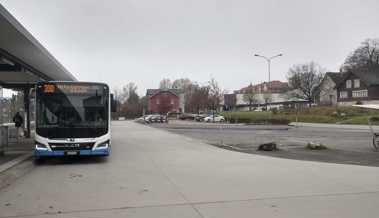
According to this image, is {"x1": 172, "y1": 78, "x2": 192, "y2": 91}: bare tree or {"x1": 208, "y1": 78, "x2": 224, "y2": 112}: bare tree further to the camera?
{"x1": 172, "y1": 78, "x2": 192, "y2": 91}: bare tree

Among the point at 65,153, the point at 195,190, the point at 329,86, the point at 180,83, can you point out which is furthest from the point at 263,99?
the point at 195,190

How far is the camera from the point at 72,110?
15188mm

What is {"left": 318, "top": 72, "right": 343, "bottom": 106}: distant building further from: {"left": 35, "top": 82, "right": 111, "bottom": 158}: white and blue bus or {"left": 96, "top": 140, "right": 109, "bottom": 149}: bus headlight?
{"left": 96, "top": 140, "right": 109, "bottom": 149}: bus headlight

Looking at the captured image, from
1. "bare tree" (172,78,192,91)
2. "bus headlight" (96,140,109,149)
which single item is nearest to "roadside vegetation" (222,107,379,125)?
"bus headlight" (96,140,109,149)

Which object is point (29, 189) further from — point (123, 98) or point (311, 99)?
point (123, 98)

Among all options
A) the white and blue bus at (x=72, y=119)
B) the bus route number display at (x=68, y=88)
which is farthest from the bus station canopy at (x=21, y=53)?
the white and blue bus at (x=72, y=119)

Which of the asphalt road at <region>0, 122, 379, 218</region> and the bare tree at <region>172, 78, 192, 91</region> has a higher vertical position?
the bare tree at <region>172, 78, 192, 91</region>

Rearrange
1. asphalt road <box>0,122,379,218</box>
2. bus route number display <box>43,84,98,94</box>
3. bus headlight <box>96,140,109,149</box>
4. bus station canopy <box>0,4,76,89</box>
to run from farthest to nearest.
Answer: bus route number display <box>43,84,98,94</box>
bus headlight <box>96,140,109,149</box>
bus station canopy <box>0,4,76,89</box>
asphalt road <box>0,122,379,218</box>

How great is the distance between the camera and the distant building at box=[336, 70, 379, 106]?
91000 millimetres

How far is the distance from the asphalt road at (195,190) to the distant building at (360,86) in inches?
3199

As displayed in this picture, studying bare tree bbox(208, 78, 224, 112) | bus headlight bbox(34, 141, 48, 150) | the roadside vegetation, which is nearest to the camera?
bus headlight bbox(34, 141, 48, 150)

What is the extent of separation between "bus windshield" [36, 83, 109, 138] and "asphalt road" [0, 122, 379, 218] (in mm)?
1162

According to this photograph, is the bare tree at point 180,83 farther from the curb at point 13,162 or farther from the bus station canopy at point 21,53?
the curb at point 13,162

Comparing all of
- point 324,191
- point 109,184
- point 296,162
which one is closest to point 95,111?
point 109,184
